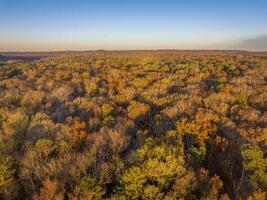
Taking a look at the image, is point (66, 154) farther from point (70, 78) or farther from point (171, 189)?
point (70, 78)

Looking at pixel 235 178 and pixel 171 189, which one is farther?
pixel 235 178

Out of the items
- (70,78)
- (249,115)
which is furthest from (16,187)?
(70,78)

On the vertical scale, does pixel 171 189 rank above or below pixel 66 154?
below

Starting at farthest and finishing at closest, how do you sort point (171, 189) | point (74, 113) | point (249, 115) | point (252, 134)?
point (74, 113)
point (249, 115)
point (252, 134)
point (171, 189)

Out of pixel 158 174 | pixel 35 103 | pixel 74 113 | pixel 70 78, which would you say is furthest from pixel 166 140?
pixel 70 78

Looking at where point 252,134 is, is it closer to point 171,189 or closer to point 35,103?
point 171,189

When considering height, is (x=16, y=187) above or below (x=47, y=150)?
below

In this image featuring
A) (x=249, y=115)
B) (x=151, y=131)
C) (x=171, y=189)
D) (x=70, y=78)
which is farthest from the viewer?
(x=70, y=78)

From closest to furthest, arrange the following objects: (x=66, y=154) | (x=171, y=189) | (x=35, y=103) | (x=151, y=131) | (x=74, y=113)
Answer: (x=171, y=189), (x=66, y=154), (x=151, y=131), (x=74, y=113), (x=35, y=103)

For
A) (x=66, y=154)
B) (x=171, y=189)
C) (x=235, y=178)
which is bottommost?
(x=235, y=178)
